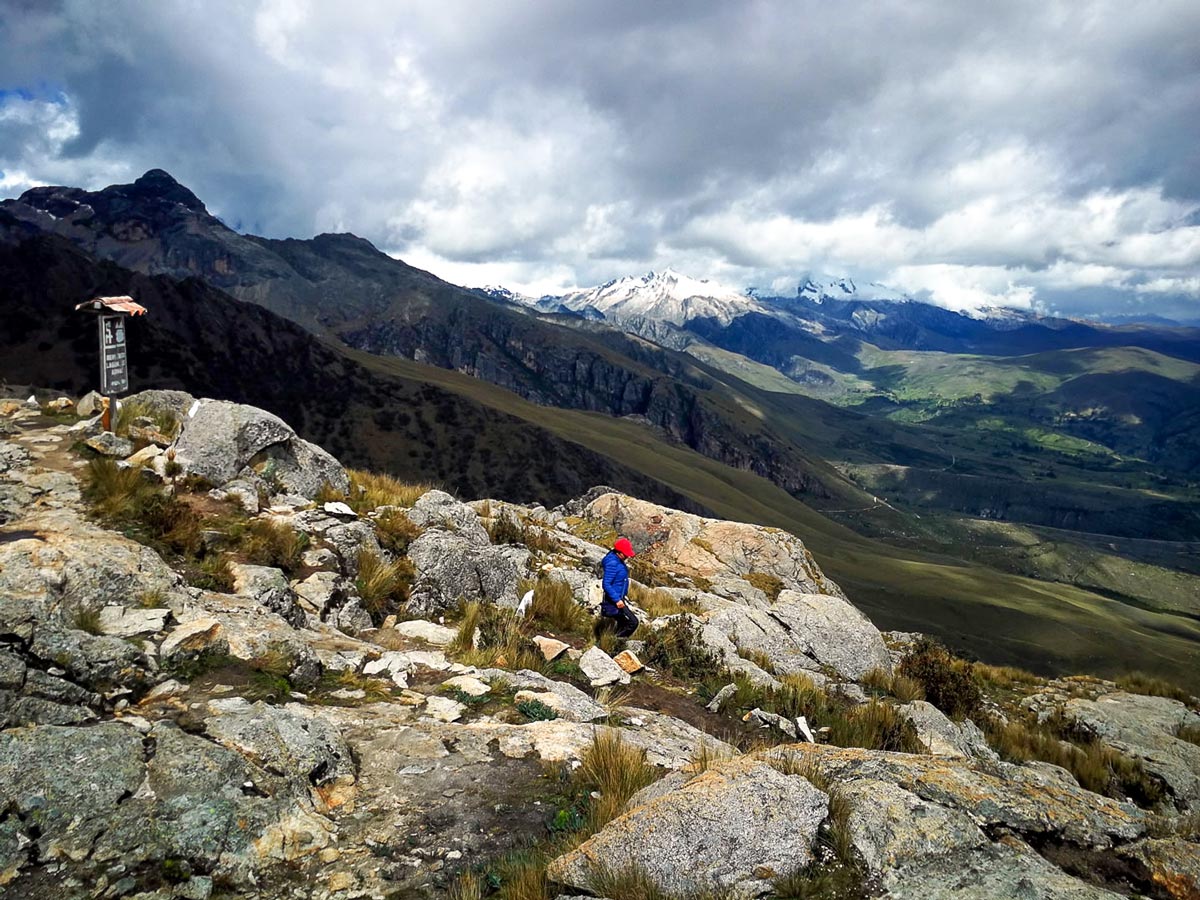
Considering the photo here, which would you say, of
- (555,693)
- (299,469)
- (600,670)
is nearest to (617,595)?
(600,670)

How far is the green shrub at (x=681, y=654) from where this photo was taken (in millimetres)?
10922

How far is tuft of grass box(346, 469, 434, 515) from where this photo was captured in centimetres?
1461

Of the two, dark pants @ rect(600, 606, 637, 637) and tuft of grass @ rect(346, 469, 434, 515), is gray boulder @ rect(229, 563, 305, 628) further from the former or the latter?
dark pants @ rect(600, 606, 637, 637)

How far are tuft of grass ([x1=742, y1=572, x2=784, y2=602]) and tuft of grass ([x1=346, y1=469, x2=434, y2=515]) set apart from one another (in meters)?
13.4

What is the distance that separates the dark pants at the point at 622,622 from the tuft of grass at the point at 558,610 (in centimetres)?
36

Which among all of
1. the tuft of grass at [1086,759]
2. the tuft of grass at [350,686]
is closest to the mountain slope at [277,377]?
the tuft of grass at [1086,759]

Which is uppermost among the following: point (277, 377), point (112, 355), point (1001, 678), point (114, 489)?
point (277, 377)

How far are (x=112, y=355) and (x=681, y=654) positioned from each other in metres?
16.2

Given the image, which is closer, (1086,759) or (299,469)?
(1086,759)

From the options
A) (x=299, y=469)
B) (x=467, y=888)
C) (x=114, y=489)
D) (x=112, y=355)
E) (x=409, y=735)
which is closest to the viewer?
(x=467, y=888)

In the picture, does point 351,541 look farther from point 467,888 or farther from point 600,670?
point 467,888

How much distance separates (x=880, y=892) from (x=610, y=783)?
7.70 ft

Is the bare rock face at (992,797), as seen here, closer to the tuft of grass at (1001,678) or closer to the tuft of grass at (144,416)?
the tuft of grass at (144,416)

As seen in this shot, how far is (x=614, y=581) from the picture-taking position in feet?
38.7
